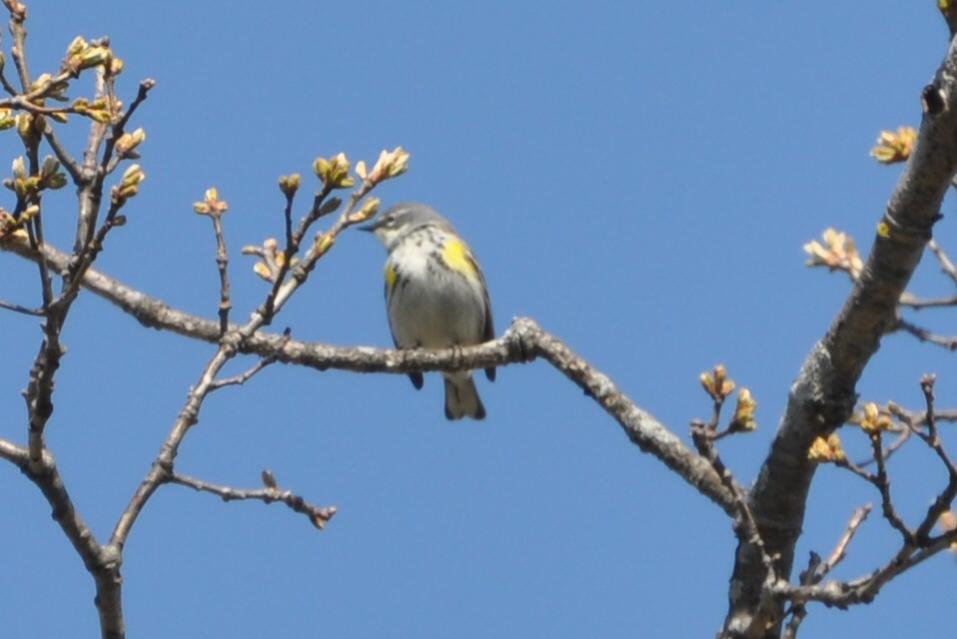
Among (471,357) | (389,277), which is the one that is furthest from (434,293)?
(471,357)

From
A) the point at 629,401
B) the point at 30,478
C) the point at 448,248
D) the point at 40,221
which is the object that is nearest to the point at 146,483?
the point at 30,478

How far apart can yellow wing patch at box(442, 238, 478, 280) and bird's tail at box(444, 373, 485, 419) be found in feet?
2.99

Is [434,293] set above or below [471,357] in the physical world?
above

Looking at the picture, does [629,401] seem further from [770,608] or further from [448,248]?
[448,248]

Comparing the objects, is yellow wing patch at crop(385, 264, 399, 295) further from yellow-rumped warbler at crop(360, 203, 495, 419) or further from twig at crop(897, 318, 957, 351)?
twig at crop(897, 318, 957, 351)

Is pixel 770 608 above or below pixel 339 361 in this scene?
below

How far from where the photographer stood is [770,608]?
14.2ft

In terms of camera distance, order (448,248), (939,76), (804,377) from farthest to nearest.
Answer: (448,248) < (804,377) < (939,76)

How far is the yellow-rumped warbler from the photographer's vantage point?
10.3 m

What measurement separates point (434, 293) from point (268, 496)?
232 inches

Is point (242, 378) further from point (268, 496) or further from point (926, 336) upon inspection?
point (926, 336)

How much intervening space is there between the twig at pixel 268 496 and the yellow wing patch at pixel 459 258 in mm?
6013

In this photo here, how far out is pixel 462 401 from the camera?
11.4 metres

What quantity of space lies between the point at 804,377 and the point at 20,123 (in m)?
2.52
